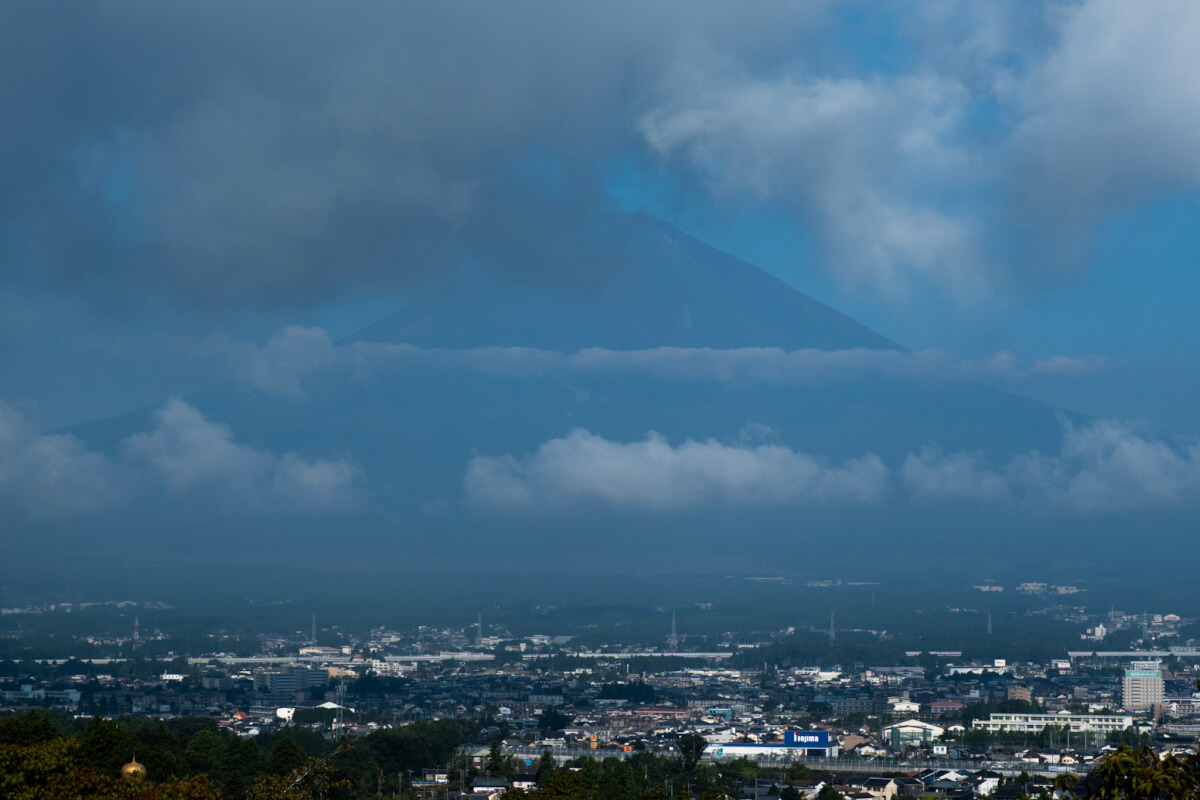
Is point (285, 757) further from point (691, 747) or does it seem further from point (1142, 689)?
point (1142, 689)

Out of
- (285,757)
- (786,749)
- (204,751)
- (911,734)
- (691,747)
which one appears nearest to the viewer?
(285,757)

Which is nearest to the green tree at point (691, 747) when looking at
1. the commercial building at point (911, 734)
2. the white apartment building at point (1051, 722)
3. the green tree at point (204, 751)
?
the commercial building at point (911, 734)

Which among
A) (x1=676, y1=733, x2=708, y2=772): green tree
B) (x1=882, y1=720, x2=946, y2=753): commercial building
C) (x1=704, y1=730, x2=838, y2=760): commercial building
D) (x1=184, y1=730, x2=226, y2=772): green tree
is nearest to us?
(x1=184, y1=730, x2=226, y2=772): green tree

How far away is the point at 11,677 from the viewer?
303ft

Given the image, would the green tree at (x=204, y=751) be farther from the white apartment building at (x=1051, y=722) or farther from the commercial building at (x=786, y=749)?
the white apartment building at (x=1051, y=722)

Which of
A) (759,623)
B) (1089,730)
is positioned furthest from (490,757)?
(759,623)

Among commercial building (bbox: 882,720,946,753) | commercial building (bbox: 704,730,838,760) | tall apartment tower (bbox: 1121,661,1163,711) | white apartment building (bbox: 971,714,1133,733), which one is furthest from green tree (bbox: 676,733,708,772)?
tall apartment tower (bbox: 1121,661,1163,711)

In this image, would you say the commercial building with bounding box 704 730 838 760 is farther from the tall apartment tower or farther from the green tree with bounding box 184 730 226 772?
the tall apartment tower

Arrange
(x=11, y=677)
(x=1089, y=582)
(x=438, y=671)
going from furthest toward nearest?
(x=1089, y=582) → (x=438, y=671) → (x=11, y=677)

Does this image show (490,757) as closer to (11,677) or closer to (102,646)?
(11,677)

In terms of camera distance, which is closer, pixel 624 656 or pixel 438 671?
pixel 438 671

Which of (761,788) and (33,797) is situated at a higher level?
(33,797)

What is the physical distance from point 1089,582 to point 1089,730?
137 m

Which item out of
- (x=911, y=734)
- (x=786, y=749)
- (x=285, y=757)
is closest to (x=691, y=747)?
(x=786, y=749)
